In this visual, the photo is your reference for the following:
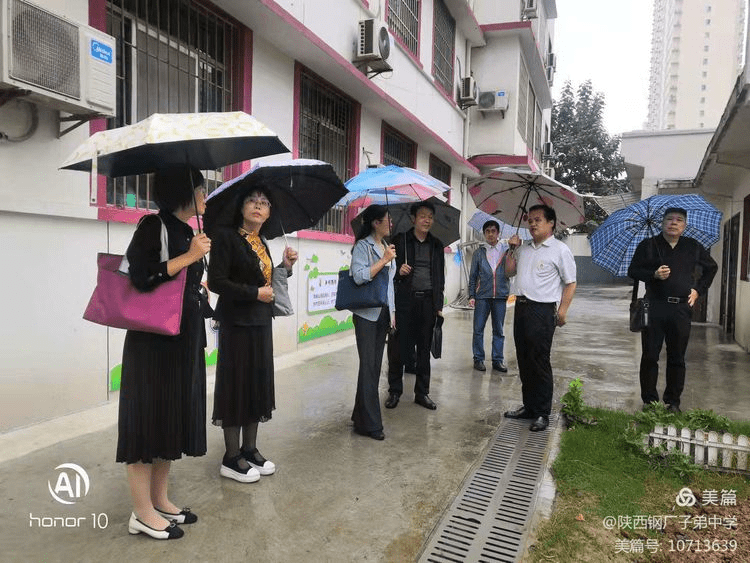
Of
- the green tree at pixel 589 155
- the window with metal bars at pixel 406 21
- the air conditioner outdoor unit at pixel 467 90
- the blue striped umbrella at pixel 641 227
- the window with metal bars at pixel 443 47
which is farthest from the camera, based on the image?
the green tree at pixel 589 155

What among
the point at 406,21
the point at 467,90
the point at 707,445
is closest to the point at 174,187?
the point at 707,445

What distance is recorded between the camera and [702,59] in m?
92.0

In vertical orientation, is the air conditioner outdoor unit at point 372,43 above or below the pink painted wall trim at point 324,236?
above

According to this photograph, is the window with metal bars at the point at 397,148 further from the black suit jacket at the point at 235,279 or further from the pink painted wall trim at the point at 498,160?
the black suit jacket at the point at 235,279

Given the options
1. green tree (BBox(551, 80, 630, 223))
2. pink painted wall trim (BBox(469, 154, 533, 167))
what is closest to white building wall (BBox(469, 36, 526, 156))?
pink painted wall trim (BBox(469, 154, 533, 167))

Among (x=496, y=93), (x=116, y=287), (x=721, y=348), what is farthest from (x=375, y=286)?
(x=496, y=93)

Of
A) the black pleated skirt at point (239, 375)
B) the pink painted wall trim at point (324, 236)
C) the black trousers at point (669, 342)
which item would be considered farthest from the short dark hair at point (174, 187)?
the pink painted wall trim at point (324, 236)

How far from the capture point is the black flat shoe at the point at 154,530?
8.64 feet

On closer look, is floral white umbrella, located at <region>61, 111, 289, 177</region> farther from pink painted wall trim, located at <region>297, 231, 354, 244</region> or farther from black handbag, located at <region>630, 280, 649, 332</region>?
pink painted wall trim, located at <region>297, 231, 354, 244</region>

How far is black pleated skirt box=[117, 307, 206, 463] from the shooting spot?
2.58 metres

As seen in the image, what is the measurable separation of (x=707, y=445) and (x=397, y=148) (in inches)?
336

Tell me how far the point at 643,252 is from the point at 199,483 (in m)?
4.17

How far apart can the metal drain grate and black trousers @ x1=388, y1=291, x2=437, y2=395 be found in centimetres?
104

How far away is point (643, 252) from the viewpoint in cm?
492
